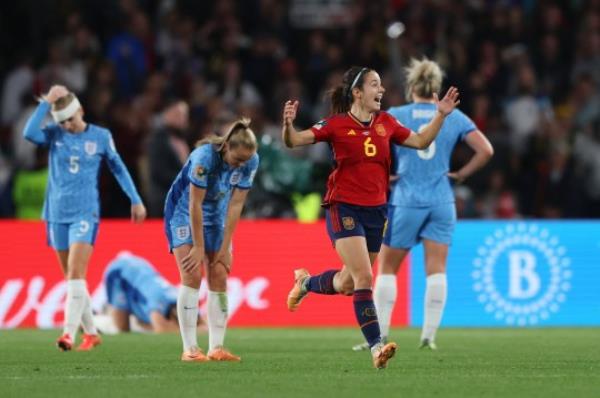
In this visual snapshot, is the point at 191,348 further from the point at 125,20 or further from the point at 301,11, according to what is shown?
the point at 301,11

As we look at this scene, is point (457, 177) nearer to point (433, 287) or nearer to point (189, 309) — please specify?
point (433, 287)

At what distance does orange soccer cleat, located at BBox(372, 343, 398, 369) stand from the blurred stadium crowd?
27.9ft

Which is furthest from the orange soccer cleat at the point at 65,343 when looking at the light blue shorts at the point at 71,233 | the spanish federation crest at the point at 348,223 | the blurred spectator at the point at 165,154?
the blurred spectator at the point at 165,154

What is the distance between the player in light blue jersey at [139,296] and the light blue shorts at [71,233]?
287cm

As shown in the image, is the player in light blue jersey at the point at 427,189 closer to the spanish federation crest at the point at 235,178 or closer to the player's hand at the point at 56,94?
the spanish federation crest at the point at 235,178

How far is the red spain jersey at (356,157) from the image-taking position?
10.7 meters

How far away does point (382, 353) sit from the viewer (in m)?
10.0

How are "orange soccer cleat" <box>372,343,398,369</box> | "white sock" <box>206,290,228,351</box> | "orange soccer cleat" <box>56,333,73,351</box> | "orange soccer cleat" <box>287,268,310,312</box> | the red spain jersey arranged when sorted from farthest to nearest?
1. "orange soccer cleat" <box>56,333,73,351</box>
2. "orange soccer cleat" <box>287,268,310,312</box>
3. "white sock" <box>206,290,228,351</box>
4. the red spain jersey
5. "orange soccer cleat" <box>372,343,398,369</box>

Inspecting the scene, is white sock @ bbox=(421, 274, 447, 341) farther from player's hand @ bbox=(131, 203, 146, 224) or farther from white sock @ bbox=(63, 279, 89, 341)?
white sock @ bbox=(63, 279, 89, 341)

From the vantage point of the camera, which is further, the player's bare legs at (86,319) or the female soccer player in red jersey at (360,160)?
the player's bare legs at (86,319)

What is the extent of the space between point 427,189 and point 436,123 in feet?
7.48

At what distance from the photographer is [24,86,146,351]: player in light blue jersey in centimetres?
1302

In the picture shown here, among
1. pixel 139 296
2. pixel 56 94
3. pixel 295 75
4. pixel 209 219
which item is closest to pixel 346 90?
pixel 209 219

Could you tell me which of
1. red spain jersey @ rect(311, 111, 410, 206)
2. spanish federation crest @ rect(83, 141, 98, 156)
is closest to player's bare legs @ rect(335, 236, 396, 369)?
red spain jersey @ rect(311, 111, 410, 206)
